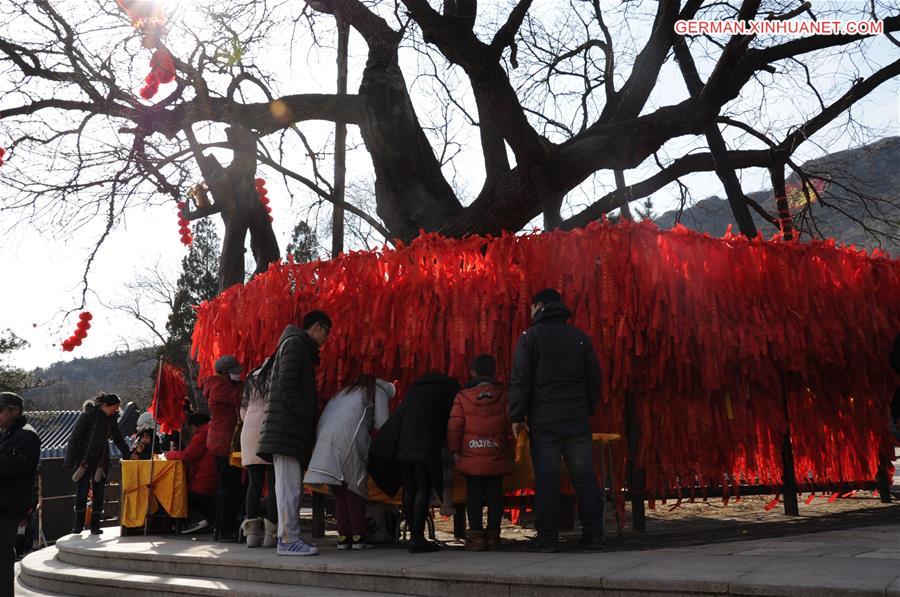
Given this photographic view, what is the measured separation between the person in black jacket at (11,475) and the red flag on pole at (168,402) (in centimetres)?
400

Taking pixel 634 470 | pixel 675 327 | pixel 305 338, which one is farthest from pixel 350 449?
pixel 675 327

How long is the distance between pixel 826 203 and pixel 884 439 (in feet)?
22.0

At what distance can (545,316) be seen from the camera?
20.2 feet

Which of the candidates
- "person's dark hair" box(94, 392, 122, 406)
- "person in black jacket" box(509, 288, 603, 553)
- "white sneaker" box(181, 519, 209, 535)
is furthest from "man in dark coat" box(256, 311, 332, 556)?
"person's dark hair" box(94, 392, 122, 406)

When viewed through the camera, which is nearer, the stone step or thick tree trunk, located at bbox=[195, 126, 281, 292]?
the stone step

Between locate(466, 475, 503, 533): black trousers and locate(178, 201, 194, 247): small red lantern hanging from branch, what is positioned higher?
locate(178, 201, 194, 247): small red lantern hanging from branch

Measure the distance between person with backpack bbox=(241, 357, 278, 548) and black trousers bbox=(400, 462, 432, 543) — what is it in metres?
1.19

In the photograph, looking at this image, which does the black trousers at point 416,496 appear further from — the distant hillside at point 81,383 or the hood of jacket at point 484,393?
the distant hillside at point 81,383

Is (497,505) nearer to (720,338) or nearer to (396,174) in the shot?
(720,338)

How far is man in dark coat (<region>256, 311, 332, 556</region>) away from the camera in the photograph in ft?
20.5

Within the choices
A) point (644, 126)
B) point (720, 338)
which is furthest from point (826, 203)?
point (720, 338)

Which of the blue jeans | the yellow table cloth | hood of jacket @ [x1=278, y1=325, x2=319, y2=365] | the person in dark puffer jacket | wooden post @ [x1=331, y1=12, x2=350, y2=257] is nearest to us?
the blue jeans

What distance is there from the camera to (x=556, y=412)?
5.98 metres

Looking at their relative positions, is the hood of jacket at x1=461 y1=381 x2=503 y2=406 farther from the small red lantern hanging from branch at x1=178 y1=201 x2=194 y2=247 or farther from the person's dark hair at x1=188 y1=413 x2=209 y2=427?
the small red lantern hanging from branch at x1=178 y1=201 x2=194 y2=247
